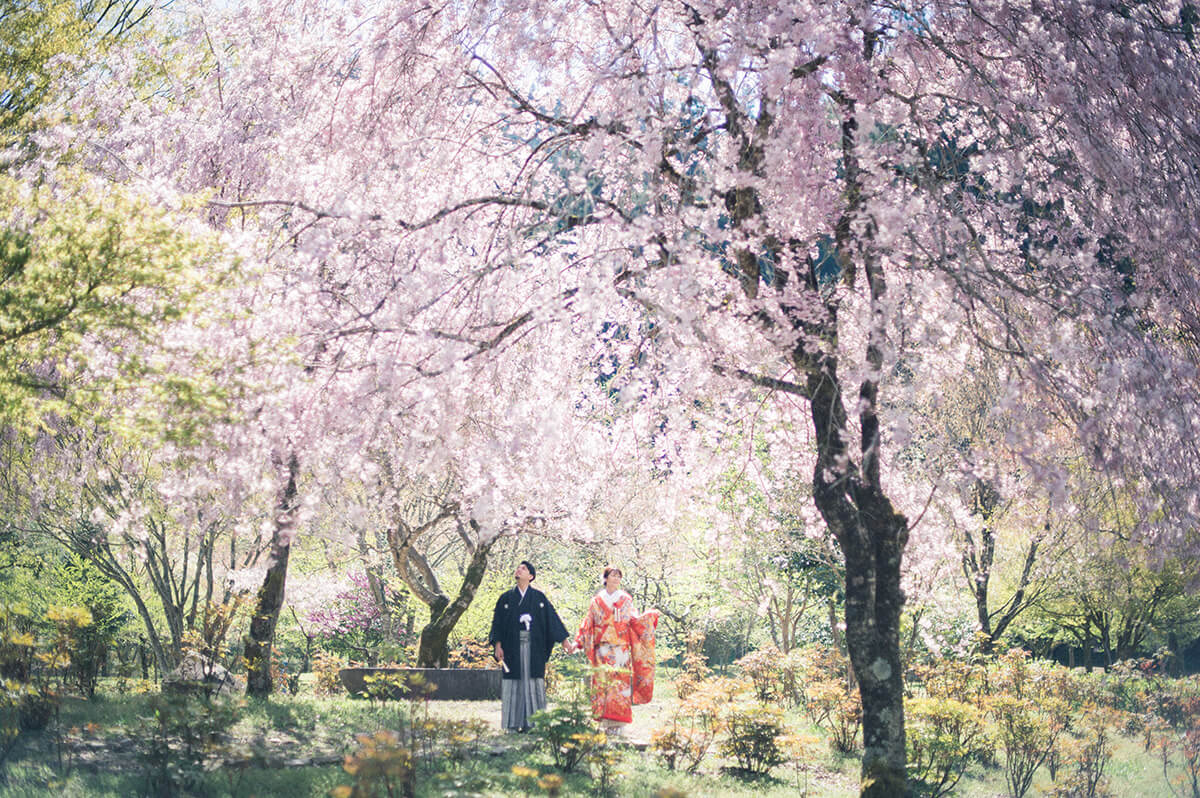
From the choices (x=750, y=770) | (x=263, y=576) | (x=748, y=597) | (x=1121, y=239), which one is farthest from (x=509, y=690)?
(x=748, y=597)

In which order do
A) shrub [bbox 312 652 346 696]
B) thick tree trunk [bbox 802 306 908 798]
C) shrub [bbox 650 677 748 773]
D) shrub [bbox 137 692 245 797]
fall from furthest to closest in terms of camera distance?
shrub [bbox 312 652 346 696]
shrub [bbox 650 677 748 773]
thick tree trunk [bbox 802 306 908 798]
shrub [bbox 137 692 245 797]

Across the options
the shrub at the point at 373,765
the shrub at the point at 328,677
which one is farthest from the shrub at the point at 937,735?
the shrub at the point at 328,677

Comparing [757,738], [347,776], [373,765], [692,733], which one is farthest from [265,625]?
[373,765]

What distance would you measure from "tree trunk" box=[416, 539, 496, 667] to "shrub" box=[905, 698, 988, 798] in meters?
6.38

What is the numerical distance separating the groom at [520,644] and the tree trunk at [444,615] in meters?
3.71

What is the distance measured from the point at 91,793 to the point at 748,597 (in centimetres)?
1271

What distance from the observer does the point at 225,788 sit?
17.8 ft

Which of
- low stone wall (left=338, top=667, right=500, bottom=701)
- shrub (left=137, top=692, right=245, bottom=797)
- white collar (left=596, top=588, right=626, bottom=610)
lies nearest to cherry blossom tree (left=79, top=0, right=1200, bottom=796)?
shrub (left=137, top=692, right=245, bottom=797)

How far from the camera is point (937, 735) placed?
741cm

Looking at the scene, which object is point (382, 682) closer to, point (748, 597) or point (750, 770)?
point (750, 770)

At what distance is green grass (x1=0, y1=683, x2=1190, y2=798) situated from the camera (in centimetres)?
534

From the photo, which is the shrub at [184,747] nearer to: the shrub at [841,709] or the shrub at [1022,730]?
the shrub at [841,709]

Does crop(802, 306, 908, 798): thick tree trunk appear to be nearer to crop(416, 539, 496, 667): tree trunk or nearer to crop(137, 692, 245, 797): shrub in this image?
crop(137, 692, 245, 797): shrub

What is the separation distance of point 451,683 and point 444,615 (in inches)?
36.4
